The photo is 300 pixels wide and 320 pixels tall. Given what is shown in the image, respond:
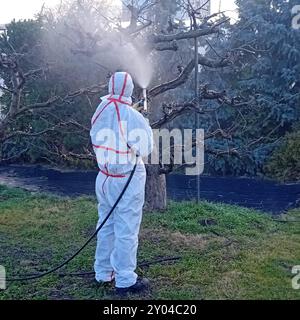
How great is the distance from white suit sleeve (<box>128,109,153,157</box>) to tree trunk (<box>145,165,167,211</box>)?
7.33 ft

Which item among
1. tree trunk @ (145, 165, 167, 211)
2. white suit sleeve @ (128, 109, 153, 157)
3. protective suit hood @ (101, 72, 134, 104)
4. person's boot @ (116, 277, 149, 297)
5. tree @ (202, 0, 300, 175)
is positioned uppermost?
tree @ (202, 0, 300, 175)

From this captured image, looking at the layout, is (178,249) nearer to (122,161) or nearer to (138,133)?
(122,161)

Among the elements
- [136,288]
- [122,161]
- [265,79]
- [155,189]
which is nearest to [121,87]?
[122,161]

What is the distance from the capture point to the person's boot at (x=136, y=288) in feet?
11.8

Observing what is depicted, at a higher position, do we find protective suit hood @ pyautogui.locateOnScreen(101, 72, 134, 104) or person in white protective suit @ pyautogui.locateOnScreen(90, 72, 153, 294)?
protective suit hood @ pyautogui.locateOnScreen(101, 72, 134, 104)

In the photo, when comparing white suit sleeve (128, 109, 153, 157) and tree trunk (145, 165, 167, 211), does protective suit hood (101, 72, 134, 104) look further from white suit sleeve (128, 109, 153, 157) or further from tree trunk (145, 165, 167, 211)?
tree trunk (145, 165, 167, 211)

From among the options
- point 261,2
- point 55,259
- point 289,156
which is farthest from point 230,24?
point 55,259

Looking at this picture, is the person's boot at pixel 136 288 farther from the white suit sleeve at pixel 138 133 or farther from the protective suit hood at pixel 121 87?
the protective suit hood at pixel 121 87

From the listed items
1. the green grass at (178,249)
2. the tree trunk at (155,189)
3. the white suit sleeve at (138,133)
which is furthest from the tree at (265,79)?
the white suit sleeve at (138,133)

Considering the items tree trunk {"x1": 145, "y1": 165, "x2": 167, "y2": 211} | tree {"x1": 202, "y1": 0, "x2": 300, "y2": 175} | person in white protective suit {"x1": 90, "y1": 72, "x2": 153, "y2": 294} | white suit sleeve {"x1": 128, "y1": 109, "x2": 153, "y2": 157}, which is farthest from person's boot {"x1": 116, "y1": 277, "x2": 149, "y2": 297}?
tree {"x1": 202, "y1": 0, "x2": 300, "y2": 175}

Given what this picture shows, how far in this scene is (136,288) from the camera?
3.64 meters

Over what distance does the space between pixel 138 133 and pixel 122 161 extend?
234mm

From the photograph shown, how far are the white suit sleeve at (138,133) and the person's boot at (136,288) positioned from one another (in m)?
1.01

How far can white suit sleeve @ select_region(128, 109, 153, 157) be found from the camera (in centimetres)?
347
